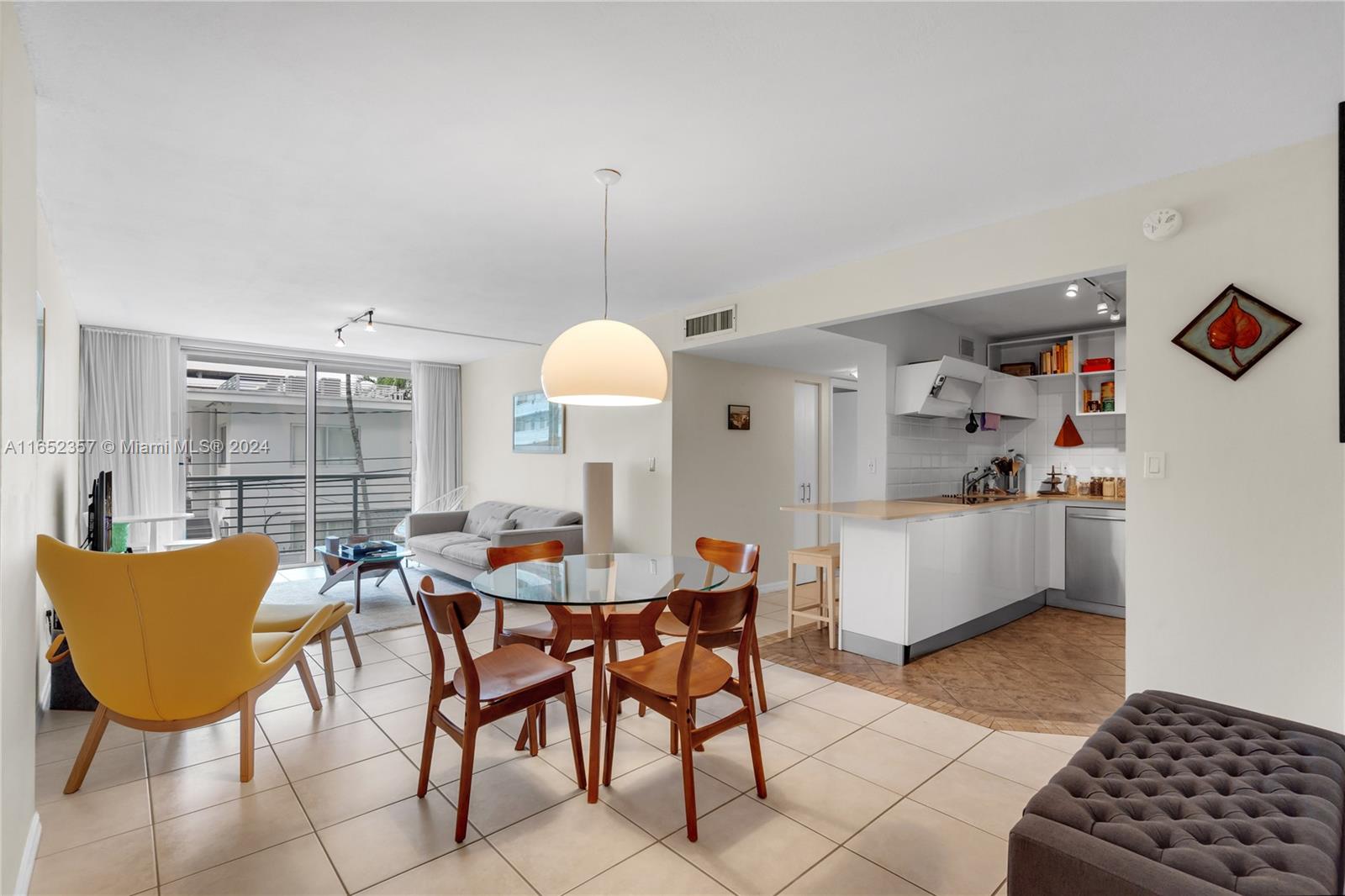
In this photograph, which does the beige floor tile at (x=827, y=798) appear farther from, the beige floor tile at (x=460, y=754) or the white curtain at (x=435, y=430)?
the white curtain at (x=435, y=430)

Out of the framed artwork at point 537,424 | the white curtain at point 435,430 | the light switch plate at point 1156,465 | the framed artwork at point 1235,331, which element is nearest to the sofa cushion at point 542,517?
the framed artwork at point 537,424

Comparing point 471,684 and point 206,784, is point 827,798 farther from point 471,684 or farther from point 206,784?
point 206,784

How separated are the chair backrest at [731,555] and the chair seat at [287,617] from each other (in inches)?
75.2

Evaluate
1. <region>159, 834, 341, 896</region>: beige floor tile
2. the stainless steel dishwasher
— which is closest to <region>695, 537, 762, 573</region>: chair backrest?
<region>159, 834, 341, 896</region>: beige floor tile

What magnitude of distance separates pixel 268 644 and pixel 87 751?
2.24 feet

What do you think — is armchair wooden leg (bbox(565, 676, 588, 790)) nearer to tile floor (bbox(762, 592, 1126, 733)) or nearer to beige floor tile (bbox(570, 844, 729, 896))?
beige floor tile (bbox(570, 844, 729, 896))

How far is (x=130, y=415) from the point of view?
6074 mm

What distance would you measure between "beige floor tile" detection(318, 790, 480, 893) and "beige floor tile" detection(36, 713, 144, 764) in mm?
1504

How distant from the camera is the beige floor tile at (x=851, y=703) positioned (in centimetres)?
316

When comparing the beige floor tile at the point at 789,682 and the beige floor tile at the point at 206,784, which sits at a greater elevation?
the beige floor tile at the point at 206,784

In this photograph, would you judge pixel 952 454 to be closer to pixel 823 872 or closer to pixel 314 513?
pixel 823 872

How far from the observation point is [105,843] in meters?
2.13

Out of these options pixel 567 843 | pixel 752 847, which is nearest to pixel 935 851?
pixel 752 847

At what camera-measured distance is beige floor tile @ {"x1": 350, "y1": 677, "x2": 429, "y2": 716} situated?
3.28 metres
